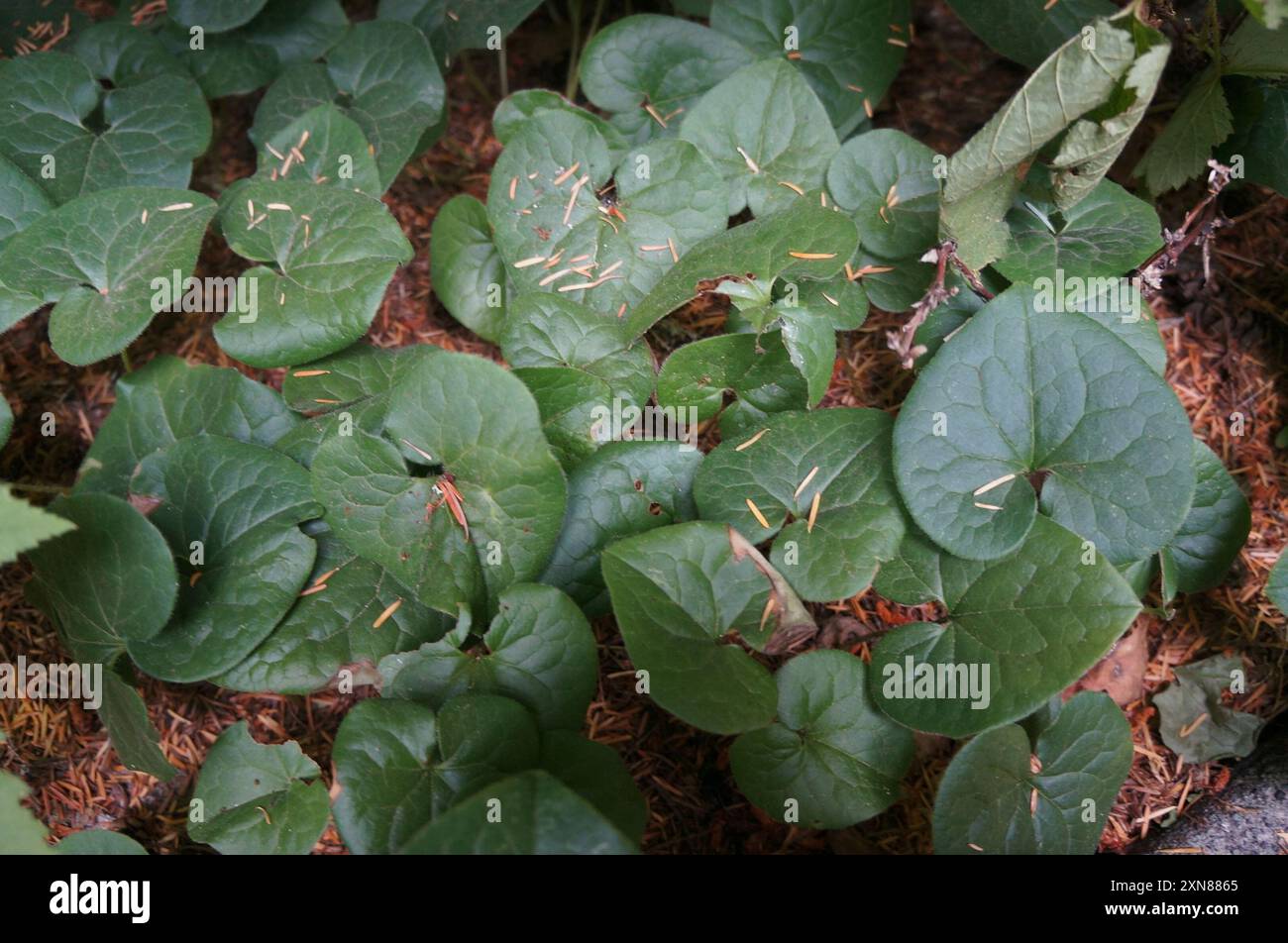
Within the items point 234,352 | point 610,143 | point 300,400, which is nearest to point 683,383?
point 610,143

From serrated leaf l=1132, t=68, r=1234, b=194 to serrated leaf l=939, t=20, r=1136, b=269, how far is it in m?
0.42

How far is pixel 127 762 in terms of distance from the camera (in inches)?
78.1

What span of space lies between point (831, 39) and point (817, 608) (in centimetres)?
158

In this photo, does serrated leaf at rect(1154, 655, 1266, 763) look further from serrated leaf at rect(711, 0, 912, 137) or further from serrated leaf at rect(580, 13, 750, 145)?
serrated leaf at rect(580, 13, 750, 145)

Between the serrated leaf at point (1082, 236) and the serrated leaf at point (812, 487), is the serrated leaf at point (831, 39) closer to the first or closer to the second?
the serrated leaf at point (1082, 236)

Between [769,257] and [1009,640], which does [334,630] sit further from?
[1009,640]

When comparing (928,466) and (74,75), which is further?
(74,75)

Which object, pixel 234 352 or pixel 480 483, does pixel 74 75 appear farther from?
pixel 480 483

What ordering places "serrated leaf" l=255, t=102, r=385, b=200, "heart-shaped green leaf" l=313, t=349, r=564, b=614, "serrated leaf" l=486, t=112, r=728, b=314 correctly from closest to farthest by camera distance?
"heart-shaped green leaf" l=313, t=349, r=564, b=614
"serrated leaf" l=486, t=112, r=728, b=314
"serrated leaf" l=255, t=102, r=385, b=200

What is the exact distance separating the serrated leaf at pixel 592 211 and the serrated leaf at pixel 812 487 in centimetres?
53

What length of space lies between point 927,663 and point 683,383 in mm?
815

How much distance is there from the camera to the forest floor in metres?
2.08

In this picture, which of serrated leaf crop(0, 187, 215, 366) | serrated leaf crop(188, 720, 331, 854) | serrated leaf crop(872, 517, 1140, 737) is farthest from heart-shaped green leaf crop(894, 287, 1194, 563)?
serrated leaf crop(0, 187, 215, 366)

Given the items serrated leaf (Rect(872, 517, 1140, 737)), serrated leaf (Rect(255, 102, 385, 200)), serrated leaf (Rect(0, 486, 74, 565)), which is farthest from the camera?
serrated leaf (Rect(255, 102, 385, 200))
